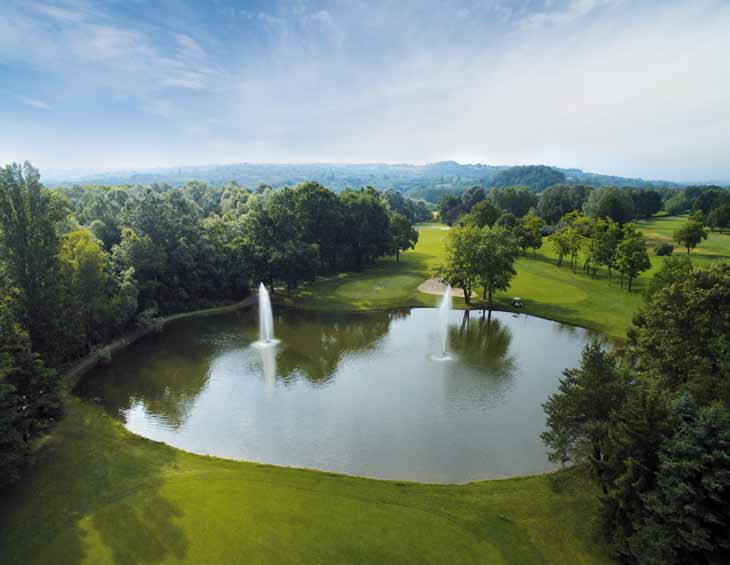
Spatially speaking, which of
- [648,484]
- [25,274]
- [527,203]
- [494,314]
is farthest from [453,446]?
[527,203]

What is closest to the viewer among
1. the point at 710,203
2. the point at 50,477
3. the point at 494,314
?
the point at 50,477

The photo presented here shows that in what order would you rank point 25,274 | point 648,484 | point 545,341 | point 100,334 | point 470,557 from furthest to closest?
point 545,341 < point 100,334 < point 25,274 < point 470,557 < point 648,484

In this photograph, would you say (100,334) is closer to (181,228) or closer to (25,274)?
(25,274)

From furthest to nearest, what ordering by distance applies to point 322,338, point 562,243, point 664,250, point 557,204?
point 557,204 → point 664,250 → point 562,243 → point 322,338

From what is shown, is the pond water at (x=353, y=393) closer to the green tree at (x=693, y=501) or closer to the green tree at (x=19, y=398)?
the green tree at (x=19, y=398)

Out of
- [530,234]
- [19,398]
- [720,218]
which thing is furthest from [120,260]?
[720,218]

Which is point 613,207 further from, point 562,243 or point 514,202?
point 562,243

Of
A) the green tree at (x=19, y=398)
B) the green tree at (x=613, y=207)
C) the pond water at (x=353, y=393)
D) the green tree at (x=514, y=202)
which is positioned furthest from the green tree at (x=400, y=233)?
the green tree at (x=514, y=202)
